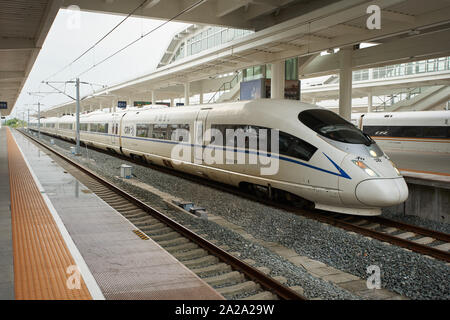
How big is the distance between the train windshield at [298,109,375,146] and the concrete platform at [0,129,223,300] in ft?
14.3

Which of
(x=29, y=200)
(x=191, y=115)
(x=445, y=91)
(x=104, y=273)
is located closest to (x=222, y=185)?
(x=191, y=115)

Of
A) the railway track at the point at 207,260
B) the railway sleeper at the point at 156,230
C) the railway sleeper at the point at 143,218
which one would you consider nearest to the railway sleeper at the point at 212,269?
the railway track at the point at 207,260

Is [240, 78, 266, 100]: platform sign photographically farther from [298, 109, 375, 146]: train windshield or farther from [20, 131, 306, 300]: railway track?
[20, 131, 306, 300]: railway track

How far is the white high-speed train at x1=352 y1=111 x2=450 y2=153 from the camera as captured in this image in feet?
64.4

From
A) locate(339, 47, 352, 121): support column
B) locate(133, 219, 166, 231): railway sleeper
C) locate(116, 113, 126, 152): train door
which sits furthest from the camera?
locate(116, 113, 126, 152): train door

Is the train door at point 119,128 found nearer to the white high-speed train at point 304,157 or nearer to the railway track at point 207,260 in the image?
the white high-speed train at point 304,157

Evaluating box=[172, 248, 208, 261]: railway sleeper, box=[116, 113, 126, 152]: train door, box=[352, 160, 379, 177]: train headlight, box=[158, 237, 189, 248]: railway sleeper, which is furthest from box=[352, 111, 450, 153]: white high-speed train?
box=[172, 248, 208, 261]: railway sleeper

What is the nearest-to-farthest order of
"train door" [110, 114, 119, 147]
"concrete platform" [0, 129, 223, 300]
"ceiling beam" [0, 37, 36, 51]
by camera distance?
"concrete platform" [0, 129, 223, 300], "ceiling beam" [0, 37, 36, 51], "train door" [110, 114, 119, 147]

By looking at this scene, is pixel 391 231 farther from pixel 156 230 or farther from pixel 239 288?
pixel 156 230

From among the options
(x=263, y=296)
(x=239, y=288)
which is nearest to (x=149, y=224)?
(x=239, y=288)

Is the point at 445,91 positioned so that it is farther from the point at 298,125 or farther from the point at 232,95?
the point at 298,125

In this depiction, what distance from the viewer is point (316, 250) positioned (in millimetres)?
6496

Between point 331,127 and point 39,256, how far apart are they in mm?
6101

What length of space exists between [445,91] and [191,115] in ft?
86.1
